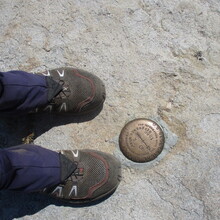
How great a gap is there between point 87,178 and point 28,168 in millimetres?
434

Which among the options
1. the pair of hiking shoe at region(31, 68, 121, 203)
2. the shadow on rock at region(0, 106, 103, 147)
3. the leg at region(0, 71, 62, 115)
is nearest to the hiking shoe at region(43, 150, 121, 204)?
the pair of hiking shoe at region(31, 68, 121, 203)

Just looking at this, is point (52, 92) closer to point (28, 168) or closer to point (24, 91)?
point (24, 91)

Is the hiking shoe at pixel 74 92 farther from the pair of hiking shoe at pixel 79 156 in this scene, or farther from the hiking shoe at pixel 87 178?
the hiking shoe at pixel 87 178

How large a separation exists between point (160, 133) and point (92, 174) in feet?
1.75

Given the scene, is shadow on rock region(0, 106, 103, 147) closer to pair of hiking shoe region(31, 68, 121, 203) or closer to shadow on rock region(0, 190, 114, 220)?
pair of hiking shoe region(31, 68, 121, 203)

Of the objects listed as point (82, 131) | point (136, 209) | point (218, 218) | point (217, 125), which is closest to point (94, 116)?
point (82, 131)

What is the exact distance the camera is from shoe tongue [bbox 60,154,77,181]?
212 cm

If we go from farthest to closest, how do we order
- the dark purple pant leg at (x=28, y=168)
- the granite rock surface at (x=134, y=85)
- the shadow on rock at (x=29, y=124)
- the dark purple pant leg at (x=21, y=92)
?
the shadow on rock at (x=29, y=124) < the granite rock surface at (x=134, y=85) < the dark purple pant leg at (x=21, y=92) < the dark purple pant leg at (x=28, y=168)

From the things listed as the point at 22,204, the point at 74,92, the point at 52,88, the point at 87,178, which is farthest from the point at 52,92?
the point at 22,204

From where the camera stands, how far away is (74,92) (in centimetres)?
233

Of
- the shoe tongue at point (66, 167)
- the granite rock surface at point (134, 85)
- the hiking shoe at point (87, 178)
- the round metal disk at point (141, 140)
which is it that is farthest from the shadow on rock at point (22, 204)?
the round metal disk at point (141, 140)

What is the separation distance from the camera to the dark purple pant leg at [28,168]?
1879 mm

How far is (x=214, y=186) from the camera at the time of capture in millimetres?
2283

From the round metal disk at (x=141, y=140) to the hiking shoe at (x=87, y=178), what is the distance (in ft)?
0.49
